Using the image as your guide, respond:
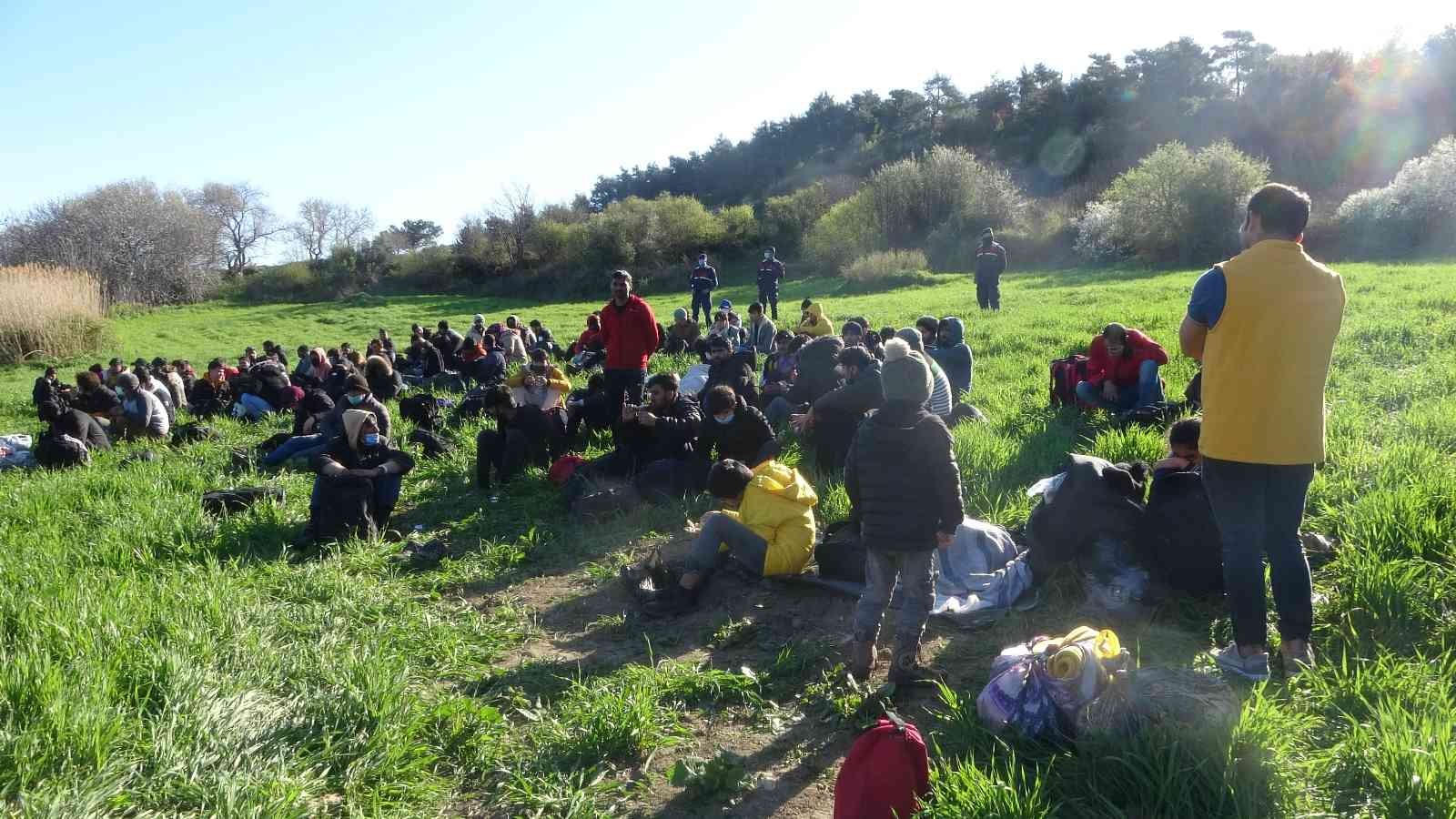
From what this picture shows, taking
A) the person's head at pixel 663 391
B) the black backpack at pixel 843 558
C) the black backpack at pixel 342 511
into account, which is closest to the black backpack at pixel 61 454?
the black backpack at pixel 342 511

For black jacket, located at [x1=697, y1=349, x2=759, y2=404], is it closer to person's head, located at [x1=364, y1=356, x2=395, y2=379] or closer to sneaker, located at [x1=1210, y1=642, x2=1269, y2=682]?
person's head, located at [x1=364, y1=356, x2=395, y2=379]

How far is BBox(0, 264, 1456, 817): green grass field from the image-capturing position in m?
2.83

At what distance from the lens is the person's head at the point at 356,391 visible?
7.90m

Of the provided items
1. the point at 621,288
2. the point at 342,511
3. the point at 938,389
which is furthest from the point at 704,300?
the point at 342,511

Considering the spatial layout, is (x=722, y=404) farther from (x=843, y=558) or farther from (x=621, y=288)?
(x=843, y=558)

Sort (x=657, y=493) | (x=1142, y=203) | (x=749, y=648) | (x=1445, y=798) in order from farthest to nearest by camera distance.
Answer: (x=1142, y=203) < (x=657, y=493) < (x=749, y=648) < (x=1445, y=798)

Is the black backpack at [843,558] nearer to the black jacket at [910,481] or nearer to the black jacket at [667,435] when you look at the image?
the black jacket at [910,481]

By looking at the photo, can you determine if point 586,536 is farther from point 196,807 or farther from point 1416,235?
point 1416,235

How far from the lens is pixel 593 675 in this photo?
438cm

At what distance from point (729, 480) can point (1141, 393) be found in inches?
168

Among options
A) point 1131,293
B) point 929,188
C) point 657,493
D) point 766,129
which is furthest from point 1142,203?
point 766,129

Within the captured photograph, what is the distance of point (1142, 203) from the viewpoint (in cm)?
2902

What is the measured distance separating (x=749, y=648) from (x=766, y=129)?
71.7m

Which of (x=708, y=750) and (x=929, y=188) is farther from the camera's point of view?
(x=929, y=188)
